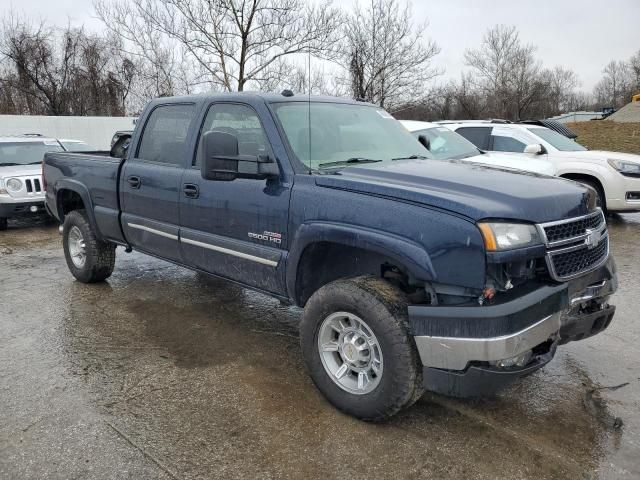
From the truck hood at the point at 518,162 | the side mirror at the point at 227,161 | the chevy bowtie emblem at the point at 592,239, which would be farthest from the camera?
the truck hood at the point at 518,162

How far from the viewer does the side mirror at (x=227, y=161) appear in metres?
3.45

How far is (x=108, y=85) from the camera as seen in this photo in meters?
30.4

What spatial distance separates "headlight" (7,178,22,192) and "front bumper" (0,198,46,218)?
26 cm

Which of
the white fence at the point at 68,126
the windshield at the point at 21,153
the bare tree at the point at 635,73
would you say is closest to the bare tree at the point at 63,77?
the white fence at the point at 68,126

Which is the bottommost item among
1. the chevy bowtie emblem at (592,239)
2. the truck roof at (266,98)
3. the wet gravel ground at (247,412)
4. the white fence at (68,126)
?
the wet gravel ground at (247,412)

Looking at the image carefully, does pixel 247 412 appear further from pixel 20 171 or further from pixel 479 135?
pixel 20 171

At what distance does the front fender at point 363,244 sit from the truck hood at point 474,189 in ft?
0.77

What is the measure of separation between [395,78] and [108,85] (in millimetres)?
17641

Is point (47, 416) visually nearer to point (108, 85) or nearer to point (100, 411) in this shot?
point (100, 411)

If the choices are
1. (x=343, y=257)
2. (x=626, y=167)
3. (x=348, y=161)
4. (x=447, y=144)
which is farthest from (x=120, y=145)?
(x=626, y=167)

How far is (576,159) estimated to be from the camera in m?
9.09

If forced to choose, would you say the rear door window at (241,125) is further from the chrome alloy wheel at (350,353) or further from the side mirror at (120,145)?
the side mirror at (120,145)

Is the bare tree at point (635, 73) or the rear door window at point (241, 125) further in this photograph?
the bare tree at point (635, 73)

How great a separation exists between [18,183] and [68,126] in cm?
1397
